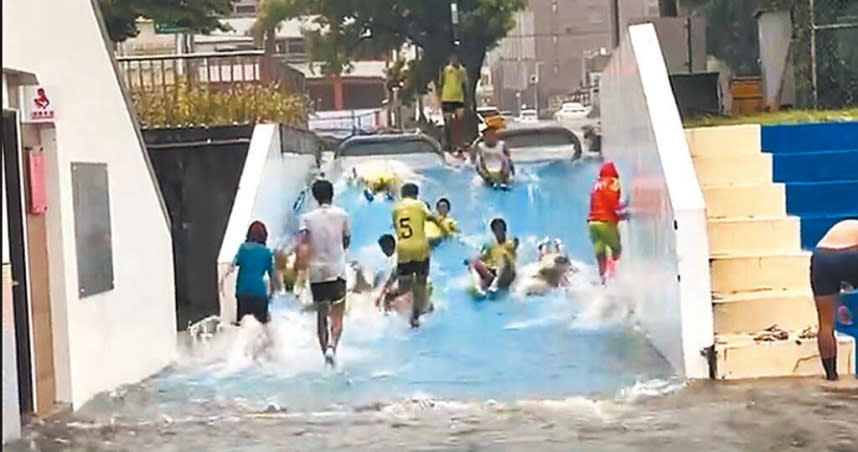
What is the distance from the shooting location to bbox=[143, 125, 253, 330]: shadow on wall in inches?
638

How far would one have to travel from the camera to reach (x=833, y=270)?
365 inches

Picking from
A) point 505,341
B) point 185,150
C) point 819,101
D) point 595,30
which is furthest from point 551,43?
point 505,341

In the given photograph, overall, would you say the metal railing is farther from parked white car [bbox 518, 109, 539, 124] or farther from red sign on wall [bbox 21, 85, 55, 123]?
parked white car [bbox 518, 109, 539, 124]

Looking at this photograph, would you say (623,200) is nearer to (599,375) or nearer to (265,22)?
(599,375)

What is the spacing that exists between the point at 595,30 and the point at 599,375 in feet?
99.0

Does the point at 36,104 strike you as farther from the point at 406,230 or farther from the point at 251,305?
the point at 406,230

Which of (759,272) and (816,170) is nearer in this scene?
(759,272)

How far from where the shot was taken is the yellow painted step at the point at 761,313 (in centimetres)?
1052

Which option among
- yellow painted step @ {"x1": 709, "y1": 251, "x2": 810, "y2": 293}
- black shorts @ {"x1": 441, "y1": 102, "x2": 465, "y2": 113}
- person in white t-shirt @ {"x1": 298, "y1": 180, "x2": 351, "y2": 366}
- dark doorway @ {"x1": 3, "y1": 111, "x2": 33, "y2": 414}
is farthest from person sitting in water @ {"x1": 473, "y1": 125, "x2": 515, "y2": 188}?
dark doorway @ {"x1": 3, "y1": 111, "x2": 33, "y2": 414}

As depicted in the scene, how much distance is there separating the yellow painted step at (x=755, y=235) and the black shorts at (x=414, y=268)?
3.32 m

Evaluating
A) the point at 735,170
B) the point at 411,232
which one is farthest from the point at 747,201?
the point at 411,232

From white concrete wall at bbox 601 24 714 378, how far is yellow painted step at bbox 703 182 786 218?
57 centimetres

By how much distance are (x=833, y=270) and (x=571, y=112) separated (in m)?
20.0

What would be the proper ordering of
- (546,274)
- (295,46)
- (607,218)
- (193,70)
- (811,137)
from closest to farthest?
(811,137), (607,218), (546,274), (193,70), (295,46)
